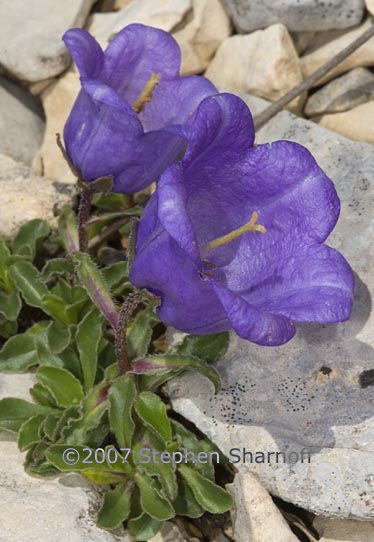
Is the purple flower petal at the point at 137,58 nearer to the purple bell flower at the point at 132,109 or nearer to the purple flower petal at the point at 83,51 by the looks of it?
the purple bell flower at the point at 132,109

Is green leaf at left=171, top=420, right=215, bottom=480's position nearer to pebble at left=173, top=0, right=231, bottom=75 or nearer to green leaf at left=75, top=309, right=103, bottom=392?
green leaf at left=75, top=309, right=103, bottom=392

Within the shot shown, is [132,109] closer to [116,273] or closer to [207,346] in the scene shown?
[116,273]

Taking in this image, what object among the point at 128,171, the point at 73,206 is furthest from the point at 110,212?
the point at 128,171

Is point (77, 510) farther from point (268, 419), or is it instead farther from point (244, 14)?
point (244, 14)

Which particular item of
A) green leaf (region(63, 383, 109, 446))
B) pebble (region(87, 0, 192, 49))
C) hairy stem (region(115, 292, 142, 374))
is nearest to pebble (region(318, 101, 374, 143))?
pebble (region(87, 0, 192, 49))

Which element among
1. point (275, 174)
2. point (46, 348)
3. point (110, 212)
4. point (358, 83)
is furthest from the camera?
point (358, 83)

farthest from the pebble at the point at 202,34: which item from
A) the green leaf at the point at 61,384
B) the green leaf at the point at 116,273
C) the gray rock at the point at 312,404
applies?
the green leaf at the point at 61,384
